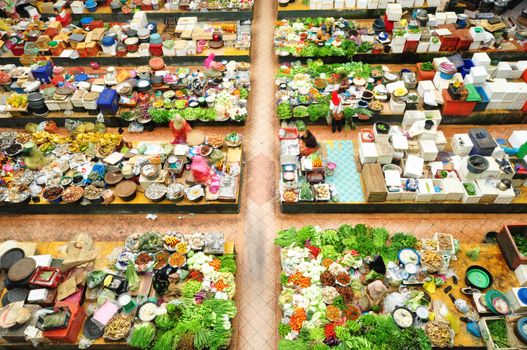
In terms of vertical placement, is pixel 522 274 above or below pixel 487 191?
below

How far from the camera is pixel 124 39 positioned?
13047mm

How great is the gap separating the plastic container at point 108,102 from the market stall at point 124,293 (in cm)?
411

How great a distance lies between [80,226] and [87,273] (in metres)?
1.87

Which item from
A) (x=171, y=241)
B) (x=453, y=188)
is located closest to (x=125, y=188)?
(x=171, y=241)

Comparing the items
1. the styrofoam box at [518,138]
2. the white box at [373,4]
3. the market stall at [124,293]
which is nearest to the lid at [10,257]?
the market stall at [124,293]

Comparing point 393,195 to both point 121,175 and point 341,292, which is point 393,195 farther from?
point 121,175

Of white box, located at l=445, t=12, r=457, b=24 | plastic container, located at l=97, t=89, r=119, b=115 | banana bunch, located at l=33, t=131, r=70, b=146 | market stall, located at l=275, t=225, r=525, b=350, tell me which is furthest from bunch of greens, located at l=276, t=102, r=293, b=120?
white box, located at l=445, t=12, r=457, b=24

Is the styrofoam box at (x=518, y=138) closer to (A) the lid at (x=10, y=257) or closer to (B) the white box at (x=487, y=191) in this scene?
(B) the white box at (x=487, y=191)

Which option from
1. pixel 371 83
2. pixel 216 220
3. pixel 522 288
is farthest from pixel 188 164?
pixel 522 288

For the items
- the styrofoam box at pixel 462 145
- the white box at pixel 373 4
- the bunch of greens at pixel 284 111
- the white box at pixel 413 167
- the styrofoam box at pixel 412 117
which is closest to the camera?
the white box at pixel 413 167

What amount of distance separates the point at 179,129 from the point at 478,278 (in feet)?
24.3

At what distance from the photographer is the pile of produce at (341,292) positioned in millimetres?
6859

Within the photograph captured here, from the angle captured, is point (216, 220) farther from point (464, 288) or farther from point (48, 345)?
point (464, 288)

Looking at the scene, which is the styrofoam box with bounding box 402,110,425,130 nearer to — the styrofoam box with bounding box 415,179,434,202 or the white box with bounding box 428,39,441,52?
the styrofoam box with bounding box 415,179,434,202
